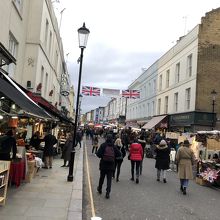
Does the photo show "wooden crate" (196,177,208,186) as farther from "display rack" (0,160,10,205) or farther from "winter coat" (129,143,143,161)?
"display rack" (0,160,10,205)

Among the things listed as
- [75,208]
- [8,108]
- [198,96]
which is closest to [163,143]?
[8,108]

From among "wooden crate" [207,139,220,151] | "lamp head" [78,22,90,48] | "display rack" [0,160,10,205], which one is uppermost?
"lamp head" [78,22,90,48]

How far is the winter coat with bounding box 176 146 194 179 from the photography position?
12531 millimetres

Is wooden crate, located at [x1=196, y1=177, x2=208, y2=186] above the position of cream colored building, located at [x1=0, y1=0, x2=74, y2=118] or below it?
below

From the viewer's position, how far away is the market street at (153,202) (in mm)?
9125

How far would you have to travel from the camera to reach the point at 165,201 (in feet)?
36.0

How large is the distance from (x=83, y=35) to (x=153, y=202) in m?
6.40

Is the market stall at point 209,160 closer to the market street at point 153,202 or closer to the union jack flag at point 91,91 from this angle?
the market street at point 153,202

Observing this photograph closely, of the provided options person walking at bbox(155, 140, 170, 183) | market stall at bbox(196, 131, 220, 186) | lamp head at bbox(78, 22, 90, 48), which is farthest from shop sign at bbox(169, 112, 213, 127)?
lamp head at bbox(78, 22, 90, 48)

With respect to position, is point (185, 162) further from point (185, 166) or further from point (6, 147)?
point (6, 147)

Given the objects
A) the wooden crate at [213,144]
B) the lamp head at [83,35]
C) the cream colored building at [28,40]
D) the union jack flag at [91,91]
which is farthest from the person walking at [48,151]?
the union jack flag at [91,91]

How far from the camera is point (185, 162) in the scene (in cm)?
1284

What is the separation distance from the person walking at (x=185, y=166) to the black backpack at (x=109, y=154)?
104 inches

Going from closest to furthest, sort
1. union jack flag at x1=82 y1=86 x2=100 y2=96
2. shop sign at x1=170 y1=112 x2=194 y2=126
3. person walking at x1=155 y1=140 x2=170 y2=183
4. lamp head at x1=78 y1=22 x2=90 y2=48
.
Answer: lamp head at x1=78 y1=22 x2=90 y2=48, person walking at x1=155 y1=140 x2=170 y2=183, shop sign at x1=170 y1=112 x2=194 y2=126, union jack flag at x1=82 y1=86 x2=100 y2=96
